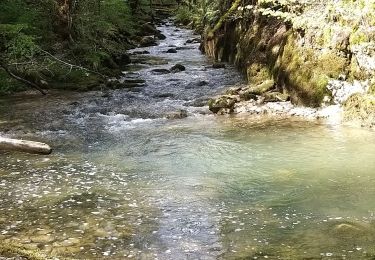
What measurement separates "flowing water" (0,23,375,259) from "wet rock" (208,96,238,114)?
383 millimetres

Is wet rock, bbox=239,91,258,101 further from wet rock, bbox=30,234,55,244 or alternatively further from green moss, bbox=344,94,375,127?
wet rock, bbox=30,234,55,244

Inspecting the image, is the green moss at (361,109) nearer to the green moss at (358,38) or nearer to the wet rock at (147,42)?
the green moss at (358,38)

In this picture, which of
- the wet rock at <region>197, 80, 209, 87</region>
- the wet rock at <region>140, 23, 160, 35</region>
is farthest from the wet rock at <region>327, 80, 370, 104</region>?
the wet rock at <region>140, 23, 160, 35</region>

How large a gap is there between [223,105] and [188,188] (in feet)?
20.8

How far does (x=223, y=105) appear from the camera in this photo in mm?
13930

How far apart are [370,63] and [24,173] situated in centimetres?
901

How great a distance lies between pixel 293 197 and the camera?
741 cm

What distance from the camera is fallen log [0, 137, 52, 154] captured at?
9.74 m

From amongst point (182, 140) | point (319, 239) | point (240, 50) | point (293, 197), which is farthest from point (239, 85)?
point (319, 239)

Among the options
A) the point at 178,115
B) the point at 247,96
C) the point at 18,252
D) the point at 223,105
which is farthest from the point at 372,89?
the point at 18,252

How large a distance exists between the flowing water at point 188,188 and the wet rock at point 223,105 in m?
0.38

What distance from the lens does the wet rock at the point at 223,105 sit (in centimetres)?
1380

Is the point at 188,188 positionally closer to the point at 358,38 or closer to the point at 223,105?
the point at 223,105

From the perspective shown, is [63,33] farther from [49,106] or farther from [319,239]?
[319,239]
